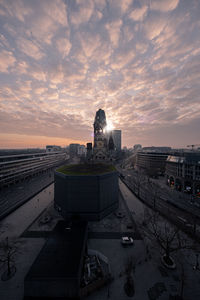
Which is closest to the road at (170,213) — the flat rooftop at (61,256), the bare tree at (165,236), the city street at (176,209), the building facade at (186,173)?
the city street at (176,209)

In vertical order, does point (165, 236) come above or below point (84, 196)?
below

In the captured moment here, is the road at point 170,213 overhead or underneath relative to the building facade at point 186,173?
underneath

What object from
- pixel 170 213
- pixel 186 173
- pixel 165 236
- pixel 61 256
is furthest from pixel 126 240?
pixel 186 173

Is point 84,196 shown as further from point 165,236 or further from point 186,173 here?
point 186,173

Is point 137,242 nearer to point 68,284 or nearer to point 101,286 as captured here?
point 101,286

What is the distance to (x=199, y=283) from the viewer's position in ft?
66.9

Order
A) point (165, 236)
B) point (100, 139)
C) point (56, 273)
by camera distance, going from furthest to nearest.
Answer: point (100, 139), point (165, 236), point (56, 273)

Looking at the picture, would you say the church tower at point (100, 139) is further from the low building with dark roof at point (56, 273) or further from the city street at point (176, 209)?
the low building with dark roof at point (56, 273)

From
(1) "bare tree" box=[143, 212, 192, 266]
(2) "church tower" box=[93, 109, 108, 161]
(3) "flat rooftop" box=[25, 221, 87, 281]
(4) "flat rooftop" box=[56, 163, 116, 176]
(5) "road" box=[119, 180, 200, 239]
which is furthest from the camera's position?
(2) "church tower" box=[93, 109, 108, 161]

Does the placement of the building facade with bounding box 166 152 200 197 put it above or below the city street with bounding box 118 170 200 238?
above

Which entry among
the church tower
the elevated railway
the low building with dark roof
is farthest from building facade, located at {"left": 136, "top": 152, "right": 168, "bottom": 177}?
the elevated railway

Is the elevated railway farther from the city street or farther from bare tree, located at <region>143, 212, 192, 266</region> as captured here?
the city street

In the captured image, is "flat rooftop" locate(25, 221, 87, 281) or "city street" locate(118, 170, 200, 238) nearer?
"flat rooftop" locate(25, 221, 87, 281)

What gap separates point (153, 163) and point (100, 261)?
10660 cm
